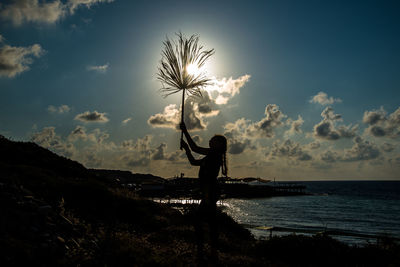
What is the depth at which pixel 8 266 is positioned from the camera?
4.56 m

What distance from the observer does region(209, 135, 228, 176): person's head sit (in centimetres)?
568

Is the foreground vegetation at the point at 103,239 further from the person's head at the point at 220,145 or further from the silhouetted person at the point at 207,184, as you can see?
the person's head at the point at 220,145

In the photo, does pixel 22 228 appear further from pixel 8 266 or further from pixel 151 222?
pixel 151 222

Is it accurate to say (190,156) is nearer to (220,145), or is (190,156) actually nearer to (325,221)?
(220,145)

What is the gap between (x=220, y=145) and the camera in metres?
5.74

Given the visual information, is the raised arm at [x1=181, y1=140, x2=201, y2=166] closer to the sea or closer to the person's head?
the person's head

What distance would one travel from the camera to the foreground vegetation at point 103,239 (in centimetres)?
555

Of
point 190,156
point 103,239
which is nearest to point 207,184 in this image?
point 190,156

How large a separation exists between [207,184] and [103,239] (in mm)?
3537

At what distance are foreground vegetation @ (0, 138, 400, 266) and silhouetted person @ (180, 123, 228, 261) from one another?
3.76 ft

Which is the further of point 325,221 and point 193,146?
point 325,221

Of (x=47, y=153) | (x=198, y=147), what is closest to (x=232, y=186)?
(x=47, y=153)

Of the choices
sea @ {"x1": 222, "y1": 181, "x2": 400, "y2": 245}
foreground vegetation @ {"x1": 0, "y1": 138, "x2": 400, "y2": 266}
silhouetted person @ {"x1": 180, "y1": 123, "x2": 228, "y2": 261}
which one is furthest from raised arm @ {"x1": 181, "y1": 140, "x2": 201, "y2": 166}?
sea @ {"x1": 222, "y1": 181, "x2": 400, "y2": 245}

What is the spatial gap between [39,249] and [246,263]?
477 centimetres
